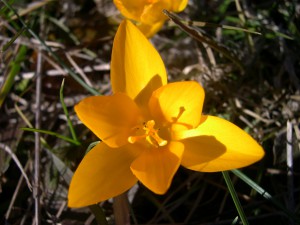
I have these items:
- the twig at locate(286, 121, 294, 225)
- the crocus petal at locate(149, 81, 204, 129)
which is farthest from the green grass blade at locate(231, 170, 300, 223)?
the crocus petal at locate(149, 81, 204, 129)

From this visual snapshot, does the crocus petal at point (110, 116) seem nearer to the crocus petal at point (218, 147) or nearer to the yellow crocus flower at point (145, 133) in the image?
the yellow crocus flower at point (145, 133)

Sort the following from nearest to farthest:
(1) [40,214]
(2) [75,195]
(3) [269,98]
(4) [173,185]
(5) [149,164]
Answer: (2) [75,195] < (5) [149,164] < (1) [40,214] < (4) [173,185] < (3) [269,98]

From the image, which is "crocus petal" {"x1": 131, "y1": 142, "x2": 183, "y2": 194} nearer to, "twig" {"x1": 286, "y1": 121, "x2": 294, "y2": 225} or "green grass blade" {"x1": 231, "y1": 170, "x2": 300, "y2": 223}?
"green grass blade" {"x1": 231, "y1": 170, "x2": 300, "y2": 223}

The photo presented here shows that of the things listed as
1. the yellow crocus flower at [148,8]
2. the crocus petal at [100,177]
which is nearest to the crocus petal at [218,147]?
the crocus petal at [100,177]

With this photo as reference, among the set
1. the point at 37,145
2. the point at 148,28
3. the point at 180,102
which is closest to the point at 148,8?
the point at 148,28

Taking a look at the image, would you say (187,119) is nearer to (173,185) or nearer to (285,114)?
(173,185)

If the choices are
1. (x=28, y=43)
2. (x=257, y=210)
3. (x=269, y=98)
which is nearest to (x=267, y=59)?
(x=269, y=98)

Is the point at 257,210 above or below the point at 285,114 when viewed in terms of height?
below
